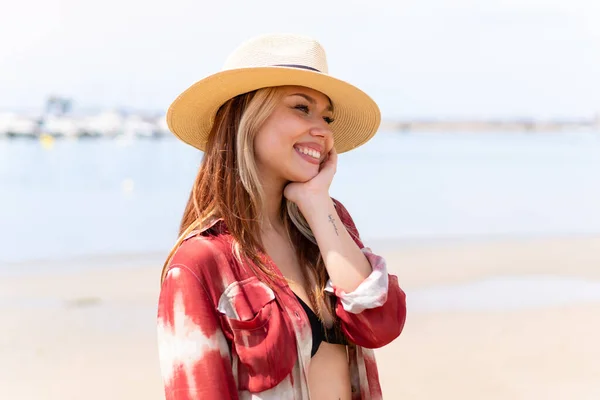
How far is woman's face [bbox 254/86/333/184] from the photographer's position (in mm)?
1890

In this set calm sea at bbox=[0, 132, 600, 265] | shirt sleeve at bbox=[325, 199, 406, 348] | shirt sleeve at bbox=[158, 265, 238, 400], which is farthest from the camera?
calm sea at bbox=[0, 132, 600, 265]

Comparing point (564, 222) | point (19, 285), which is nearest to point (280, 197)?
point (19, 285)

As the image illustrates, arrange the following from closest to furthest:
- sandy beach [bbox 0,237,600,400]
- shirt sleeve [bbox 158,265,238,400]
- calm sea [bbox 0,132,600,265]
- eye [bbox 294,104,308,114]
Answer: shirt sleeve [bbox 158,265,238,400] → eye [bbox 294,104,308,114] → sandy beach [bbox 0,237,600,400] → calm sea [bbox 0,132,600,265]

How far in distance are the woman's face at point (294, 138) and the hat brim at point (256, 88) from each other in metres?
0.04

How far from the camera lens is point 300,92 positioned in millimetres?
1930

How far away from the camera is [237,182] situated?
187 centimetres

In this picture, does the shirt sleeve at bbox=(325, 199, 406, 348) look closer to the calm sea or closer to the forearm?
the forearm

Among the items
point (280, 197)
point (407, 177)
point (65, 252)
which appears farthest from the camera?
point (407, 177)

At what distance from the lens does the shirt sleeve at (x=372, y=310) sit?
1801 mm

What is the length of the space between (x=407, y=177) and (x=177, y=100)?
81.8 ft

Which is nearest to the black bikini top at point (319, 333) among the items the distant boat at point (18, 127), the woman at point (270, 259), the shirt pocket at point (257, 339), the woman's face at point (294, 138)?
the woman at point (270, 259)

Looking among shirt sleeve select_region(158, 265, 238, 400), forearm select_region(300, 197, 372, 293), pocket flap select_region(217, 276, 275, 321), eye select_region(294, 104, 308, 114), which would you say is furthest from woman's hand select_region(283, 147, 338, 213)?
shirt sleeve select_region(158, 265, 238, 400)

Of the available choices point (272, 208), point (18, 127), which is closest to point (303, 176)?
point (272, 208)

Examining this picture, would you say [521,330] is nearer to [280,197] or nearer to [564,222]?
[280,197]
